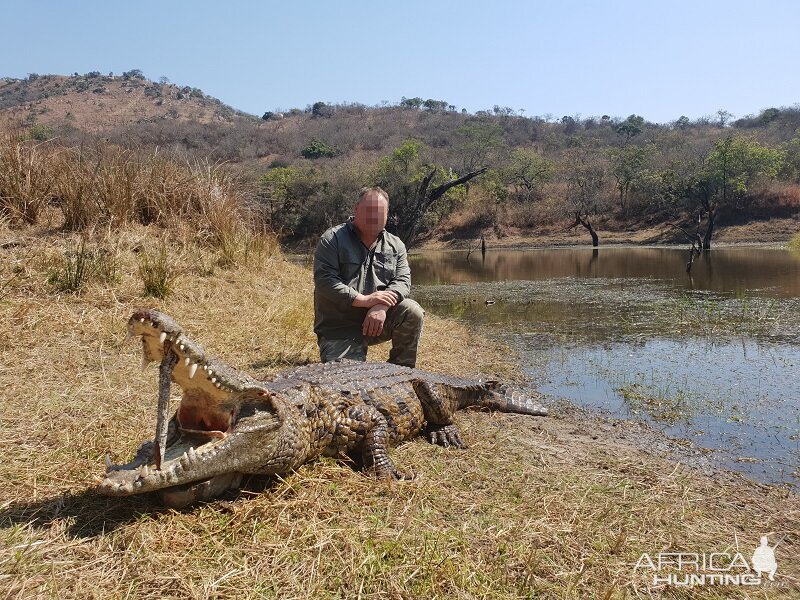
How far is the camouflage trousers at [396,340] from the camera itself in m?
4.46

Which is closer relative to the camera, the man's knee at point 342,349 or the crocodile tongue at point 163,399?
→ the crocodile tongue at point 163,399

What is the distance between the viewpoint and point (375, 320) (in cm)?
423

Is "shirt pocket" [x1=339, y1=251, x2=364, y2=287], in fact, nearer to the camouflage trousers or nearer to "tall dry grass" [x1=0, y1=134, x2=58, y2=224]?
the camouflage trousers

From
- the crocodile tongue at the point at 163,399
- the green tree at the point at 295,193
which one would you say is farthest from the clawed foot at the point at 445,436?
the green tree at the point at 295,193

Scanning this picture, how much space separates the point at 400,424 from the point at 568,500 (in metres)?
1.07

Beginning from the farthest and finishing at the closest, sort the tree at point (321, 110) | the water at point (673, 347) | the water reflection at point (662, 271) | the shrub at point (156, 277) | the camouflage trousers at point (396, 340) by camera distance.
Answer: the tree at point (321, 110) → the water reflection at point (662, 271) → the shrub at point (156, 277) → the camouflage trousers at point (396, 340) → the water at point (673, 347)

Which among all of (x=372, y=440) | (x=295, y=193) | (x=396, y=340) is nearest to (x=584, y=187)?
(x=295, y=193)

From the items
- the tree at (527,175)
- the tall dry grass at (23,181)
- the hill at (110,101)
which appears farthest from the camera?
the hill at (110,101)

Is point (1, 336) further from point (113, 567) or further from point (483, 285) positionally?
point (483, 285)

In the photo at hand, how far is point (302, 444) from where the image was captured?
2654 millimetres

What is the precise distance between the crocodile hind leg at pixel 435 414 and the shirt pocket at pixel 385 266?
1197 millimetres

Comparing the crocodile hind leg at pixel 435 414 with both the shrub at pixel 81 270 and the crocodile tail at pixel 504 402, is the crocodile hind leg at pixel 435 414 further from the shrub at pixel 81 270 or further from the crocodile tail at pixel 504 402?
the shrub at pixel 81 270

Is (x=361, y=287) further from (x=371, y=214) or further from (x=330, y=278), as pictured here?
(x=371, y=214)

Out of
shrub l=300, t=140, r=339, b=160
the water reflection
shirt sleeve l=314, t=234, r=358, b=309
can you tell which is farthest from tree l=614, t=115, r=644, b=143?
shirt sleeve l=314, t=234, r=358, b=309
